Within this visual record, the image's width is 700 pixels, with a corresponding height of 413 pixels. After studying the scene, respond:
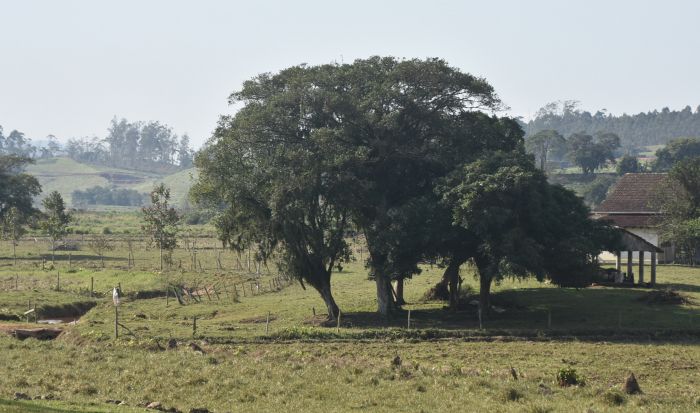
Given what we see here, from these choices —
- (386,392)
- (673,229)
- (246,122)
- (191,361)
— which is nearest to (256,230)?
(246,122)

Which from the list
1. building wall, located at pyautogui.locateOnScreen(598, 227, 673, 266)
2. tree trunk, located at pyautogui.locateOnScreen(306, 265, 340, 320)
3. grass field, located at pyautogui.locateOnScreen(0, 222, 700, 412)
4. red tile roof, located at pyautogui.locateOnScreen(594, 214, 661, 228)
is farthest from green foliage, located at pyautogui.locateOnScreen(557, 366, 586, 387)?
red tile roof, located at pyautogui.locateOnScreen(594, 214, 661, 228)

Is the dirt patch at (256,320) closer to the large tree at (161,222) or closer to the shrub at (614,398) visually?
the shrub at (614,398)

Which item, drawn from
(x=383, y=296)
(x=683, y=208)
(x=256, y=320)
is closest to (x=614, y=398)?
(x=383, y=296)

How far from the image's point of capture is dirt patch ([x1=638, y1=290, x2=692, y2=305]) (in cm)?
4538

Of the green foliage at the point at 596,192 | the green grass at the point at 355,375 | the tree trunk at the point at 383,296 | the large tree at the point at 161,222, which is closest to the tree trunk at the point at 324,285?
the tree trunk at the point at 383,296

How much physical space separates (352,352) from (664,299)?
20451 mm

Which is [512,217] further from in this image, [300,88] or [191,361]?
[191,361]

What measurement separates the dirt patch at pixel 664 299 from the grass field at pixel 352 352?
1.48 ft

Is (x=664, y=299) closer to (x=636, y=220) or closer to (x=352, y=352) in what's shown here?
(x=352, y=352)

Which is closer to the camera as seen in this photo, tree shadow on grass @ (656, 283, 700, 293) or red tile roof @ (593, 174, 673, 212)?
tree shadow on grass @ (656, 283, 700, 293)

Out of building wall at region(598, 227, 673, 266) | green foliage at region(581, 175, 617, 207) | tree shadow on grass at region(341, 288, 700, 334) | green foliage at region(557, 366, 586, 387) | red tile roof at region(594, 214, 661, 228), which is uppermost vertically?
green foliage at region(581, 175, 617, 207)

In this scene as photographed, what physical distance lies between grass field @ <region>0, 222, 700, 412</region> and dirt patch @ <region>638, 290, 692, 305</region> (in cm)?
45

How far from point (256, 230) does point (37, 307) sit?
15.8 m

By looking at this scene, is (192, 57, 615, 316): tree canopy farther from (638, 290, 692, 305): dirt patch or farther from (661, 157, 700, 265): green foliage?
(661, 157, 700, 265): green foliage
